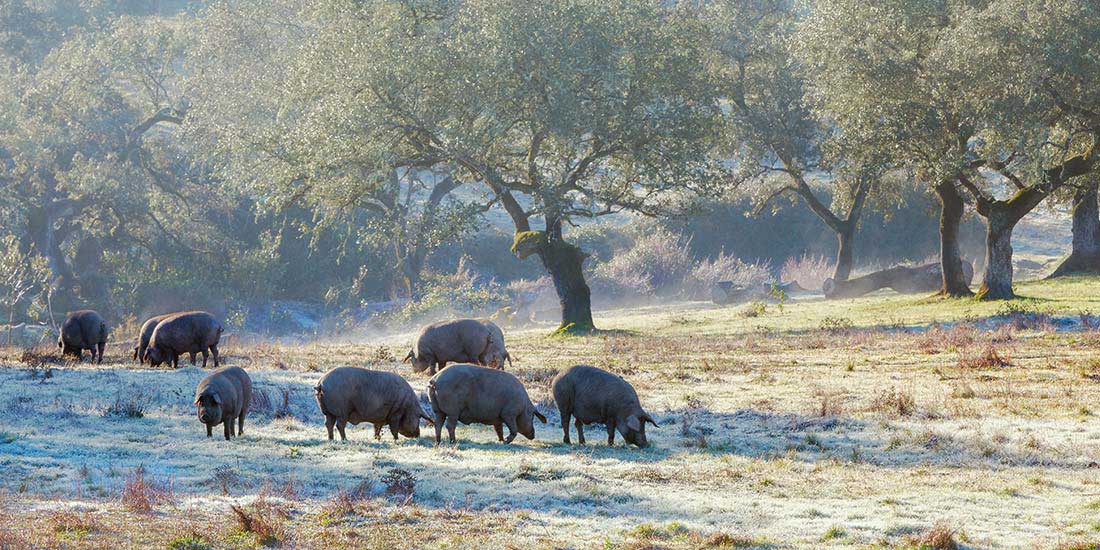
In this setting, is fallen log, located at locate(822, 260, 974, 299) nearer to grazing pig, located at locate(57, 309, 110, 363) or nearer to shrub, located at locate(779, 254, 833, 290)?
shrub, located at locate(779, 254, 833, 290)

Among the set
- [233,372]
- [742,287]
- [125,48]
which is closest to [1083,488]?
[233,372]

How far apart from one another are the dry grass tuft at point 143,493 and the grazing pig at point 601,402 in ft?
18.0

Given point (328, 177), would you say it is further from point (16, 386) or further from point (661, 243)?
point (661, 243)

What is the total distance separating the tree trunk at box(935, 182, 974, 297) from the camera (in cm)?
3834

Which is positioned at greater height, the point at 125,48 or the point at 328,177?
the point at 125,48

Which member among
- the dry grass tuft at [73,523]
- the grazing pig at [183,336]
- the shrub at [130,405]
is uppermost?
the grazing pig at [183,336]

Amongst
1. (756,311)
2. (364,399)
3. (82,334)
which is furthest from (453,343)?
(756,311)

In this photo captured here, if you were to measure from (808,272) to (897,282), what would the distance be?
10684 mm

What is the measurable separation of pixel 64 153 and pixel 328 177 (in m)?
24.5

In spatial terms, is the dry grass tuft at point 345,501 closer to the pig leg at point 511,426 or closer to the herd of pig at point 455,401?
the herd of pig at point 455,401

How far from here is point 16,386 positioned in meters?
19.8

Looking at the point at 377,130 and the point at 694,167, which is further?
the point at 694,167

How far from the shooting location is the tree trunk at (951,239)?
3834 centimetres

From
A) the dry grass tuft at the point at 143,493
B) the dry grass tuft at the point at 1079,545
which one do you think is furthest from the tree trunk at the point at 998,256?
the dry grass tuft at the point at 143,493
